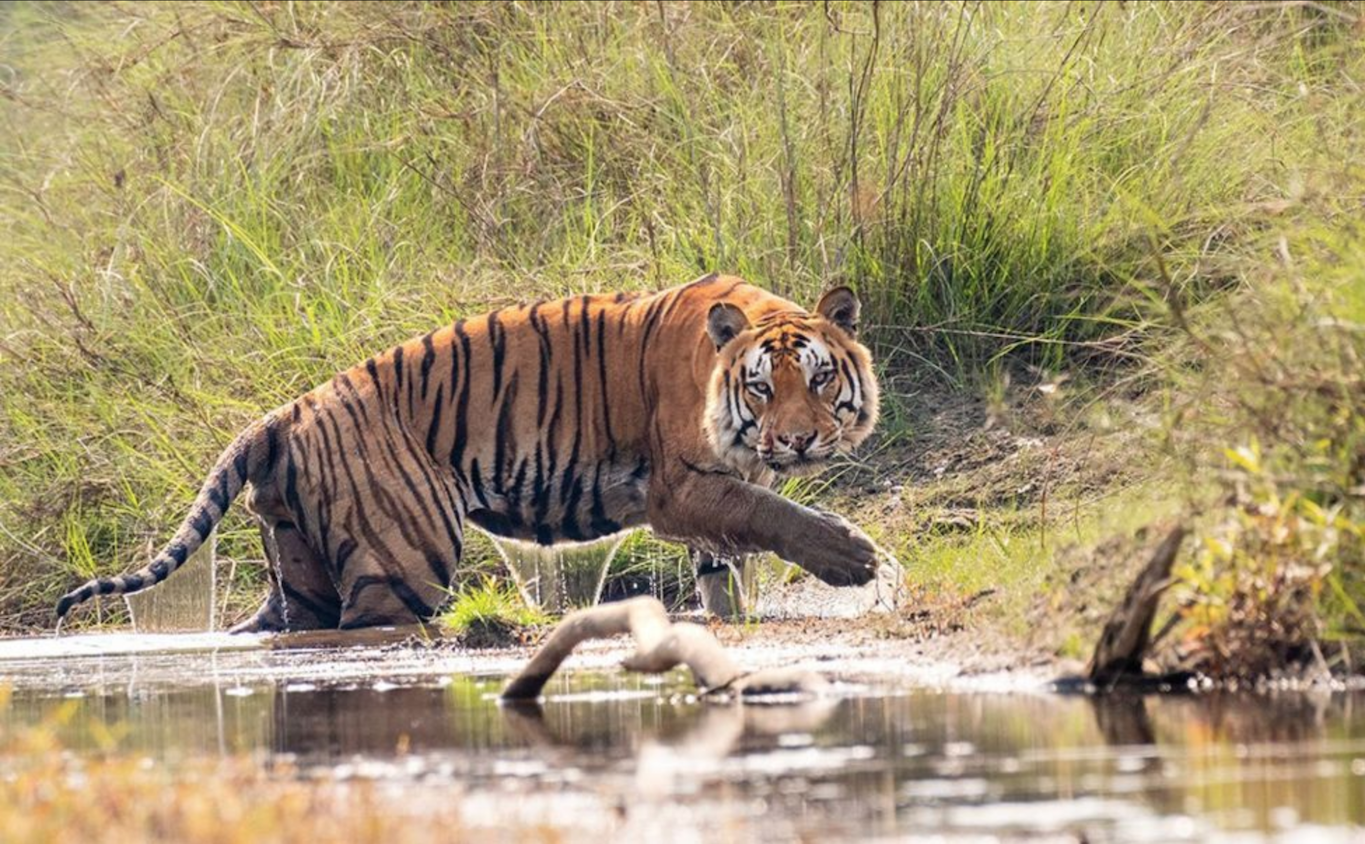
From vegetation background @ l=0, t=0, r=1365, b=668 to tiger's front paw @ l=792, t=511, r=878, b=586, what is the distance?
81 cm

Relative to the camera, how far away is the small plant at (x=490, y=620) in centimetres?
901

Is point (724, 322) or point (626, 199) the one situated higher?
point (626, 199)

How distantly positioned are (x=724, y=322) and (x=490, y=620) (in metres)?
1.44

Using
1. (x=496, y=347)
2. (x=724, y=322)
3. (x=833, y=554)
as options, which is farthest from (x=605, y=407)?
(x=833, y=554)

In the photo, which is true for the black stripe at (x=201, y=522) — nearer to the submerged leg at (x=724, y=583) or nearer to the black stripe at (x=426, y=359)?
the black stripe at (x=426, y=359)

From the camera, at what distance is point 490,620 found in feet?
29.7

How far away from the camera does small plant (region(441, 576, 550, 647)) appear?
355 inches

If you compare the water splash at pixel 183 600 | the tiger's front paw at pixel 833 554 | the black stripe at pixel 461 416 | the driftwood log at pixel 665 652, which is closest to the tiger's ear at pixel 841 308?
the tiger's front paw at pixel 833 554

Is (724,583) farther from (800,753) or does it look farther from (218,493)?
(800,753)

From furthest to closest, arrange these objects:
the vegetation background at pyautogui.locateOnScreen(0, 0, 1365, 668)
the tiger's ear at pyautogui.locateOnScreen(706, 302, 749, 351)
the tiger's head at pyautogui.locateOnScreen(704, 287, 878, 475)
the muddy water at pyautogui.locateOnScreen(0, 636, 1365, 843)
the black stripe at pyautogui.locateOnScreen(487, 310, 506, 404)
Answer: the vegetation background at pyautogui.locateOnScreen(0, 0, 1365, 668)
the black stripe at pyautogui.locateOnScreen(487, 310, 506, 404)
the tiger's ear at pyautogui.locateOnScreen(706, 302, 749, 351)
the tiger's head at pyautogui.locateOnScreen(704, 287, 878, 475)
the muddy water at pyautogui.locateOnScreen(0, 636, 1365, 843)

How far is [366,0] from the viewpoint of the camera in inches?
580

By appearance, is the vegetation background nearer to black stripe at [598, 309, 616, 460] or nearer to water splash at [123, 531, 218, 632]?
water splash at [123, 531, 218, 632]

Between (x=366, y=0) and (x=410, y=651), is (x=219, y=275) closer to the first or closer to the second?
(x=366, y=0)

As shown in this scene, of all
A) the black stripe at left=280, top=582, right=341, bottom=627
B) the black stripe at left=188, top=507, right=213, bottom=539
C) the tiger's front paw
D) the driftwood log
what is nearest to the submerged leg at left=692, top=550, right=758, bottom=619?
the tiger's front paw
